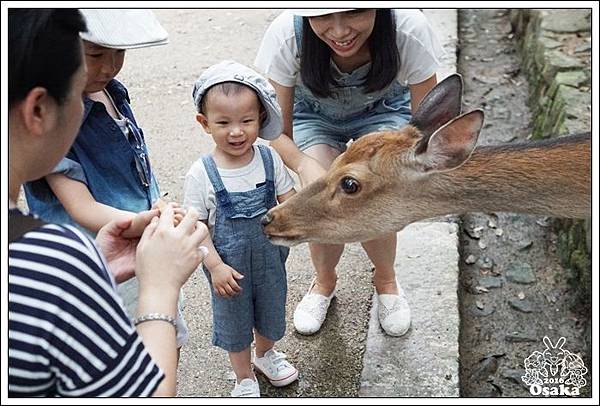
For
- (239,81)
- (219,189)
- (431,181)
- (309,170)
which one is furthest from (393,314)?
(239,81)

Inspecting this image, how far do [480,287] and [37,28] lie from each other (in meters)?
3.24

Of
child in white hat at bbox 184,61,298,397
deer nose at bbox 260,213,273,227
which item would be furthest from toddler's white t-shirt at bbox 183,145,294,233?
deer nose at bbox 260,213,273,227

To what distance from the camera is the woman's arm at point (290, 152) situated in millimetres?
3174

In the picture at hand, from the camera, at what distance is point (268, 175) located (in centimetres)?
293

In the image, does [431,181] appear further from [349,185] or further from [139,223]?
[139,223]

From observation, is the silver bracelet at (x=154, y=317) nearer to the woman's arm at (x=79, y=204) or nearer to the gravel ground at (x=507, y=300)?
the woman's arm at (x=79, y=204)

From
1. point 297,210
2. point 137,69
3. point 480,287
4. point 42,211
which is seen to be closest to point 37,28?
point 42,211

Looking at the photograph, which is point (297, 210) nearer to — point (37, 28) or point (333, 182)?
point (333, 182)

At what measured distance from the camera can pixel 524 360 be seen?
3.96m

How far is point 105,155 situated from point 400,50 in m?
1.18

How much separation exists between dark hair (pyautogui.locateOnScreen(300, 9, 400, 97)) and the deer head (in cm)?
31
